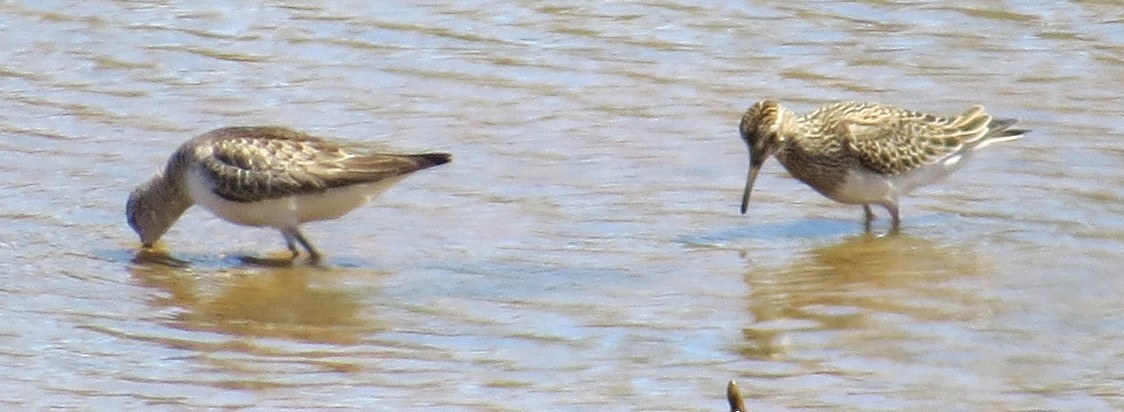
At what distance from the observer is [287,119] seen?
12.7 meters

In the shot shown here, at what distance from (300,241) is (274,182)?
308mm

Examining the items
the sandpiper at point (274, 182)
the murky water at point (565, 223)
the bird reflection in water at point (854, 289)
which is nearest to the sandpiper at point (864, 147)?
the murky water at point (565, 223)

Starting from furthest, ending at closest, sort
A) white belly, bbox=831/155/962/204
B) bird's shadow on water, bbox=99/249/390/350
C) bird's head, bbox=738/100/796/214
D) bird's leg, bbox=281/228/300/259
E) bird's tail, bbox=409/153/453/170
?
white belly, bbox=831/155/962/204 < bird's head, bbox=738/100/796/214 < bird's leg, bbox=281/228/300/259 < bird's tail, bbox=409/153/453/170 < bird's shadow on water, bbox=99/249/390/350

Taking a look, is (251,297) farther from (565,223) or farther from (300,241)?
(565,223)

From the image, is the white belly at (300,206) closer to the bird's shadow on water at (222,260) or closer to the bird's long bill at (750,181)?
the bird's shadow on water at (222,260)

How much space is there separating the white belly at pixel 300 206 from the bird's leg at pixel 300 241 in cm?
4

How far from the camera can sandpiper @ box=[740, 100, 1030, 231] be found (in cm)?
1078

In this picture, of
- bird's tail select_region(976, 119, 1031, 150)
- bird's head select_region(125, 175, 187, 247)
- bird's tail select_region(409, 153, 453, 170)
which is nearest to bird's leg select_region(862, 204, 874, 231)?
bird's tail select_region(976, 119, 1031, 150)

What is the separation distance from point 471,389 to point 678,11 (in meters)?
7.05

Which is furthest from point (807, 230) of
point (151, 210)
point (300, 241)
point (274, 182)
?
point (151, 210)

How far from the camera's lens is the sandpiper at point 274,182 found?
10.4 m

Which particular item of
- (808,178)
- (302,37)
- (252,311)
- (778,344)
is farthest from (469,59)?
(778,344)

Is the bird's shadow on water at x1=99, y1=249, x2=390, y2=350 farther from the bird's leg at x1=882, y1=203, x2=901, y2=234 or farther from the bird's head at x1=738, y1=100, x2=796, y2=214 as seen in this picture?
the bird's leg at x1=882, y1=203, x2=901, y2=234

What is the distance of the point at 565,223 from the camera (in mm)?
10625
